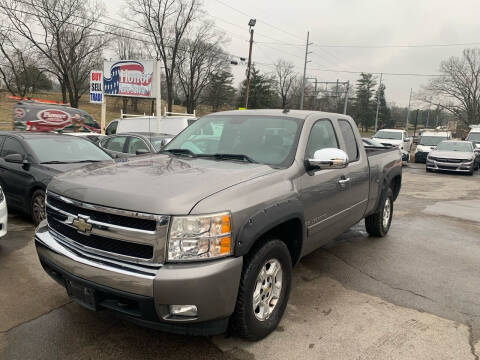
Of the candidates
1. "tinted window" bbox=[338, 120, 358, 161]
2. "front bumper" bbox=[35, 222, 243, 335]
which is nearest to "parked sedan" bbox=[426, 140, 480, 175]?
Result: "tinted window" bbox=[338, 120, 358, 161]

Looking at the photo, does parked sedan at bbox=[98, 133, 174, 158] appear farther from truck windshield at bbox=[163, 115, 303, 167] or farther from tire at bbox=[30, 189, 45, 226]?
truck windshield at bbox=[163, 115, 303, 167]

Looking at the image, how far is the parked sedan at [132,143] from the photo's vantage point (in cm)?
880

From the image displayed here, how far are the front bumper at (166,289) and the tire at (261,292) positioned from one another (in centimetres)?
15

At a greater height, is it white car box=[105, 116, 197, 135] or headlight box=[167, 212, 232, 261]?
white car box=[105, 116, 197, 135]

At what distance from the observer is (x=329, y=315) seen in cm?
343

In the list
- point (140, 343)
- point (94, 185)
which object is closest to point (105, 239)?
point (94, 185)

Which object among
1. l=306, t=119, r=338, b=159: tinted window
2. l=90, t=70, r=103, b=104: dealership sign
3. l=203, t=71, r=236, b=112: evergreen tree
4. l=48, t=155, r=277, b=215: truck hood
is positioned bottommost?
l=48, t=155, r=277, b=215: truck hood

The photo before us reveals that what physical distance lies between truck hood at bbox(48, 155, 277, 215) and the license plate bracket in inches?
23.4

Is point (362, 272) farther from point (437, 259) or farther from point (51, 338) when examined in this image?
point (51, 338)

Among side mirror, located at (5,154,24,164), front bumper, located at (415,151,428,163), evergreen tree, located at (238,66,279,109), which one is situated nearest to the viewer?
side mirror, located at (5,154,24,164)

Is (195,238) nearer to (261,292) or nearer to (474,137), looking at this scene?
(261,292)

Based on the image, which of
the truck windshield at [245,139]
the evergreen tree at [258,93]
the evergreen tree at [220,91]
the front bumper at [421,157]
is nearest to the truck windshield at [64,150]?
the truck windshield at [245,139]

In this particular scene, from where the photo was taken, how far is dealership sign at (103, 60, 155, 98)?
45.9 ft

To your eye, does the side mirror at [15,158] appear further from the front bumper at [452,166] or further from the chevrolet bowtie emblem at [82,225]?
the front bumper at [452,166]
